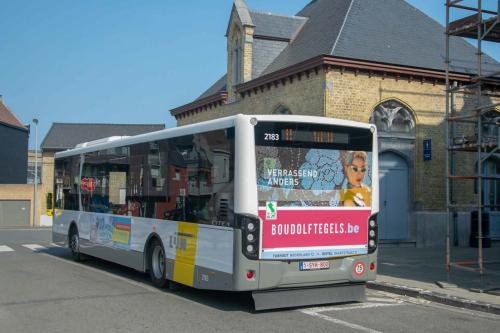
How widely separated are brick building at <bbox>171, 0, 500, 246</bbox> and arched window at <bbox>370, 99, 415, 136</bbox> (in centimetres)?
3

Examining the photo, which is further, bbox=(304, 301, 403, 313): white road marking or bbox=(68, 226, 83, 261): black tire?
bbox=(68, 226, 83, 261): black tire

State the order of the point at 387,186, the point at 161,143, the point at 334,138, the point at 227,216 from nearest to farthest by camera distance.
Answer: the point at 227,216, the point at 334,138, the point at 161,143, the point at 387,186

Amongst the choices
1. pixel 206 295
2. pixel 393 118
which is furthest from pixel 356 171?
pixel 393 118

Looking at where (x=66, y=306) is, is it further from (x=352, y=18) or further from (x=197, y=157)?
(x=352, y=18)

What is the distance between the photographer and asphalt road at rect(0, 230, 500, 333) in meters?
7.62

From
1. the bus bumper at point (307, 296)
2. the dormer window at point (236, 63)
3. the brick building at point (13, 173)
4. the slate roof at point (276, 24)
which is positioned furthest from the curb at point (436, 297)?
the brick building at point (13, 173)

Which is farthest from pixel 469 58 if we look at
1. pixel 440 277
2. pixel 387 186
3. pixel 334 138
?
pixel 334 138

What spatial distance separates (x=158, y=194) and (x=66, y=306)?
2.72 meters

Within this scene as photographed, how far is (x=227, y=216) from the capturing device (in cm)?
858

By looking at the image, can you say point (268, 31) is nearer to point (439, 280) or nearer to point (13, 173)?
point (439, 280)

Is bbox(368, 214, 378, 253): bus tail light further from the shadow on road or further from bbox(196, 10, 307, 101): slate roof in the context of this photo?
bbox(196, 10, 307, 101): slate roof

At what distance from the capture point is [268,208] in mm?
8477

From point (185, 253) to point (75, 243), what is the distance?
21.9 ft

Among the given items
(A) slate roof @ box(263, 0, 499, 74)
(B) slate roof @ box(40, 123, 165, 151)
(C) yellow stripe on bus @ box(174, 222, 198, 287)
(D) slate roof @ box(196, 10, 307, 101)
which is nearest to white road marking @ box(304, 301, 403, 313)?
(C) yellow stripe on bus @ box(174, 222, 198, 287)
